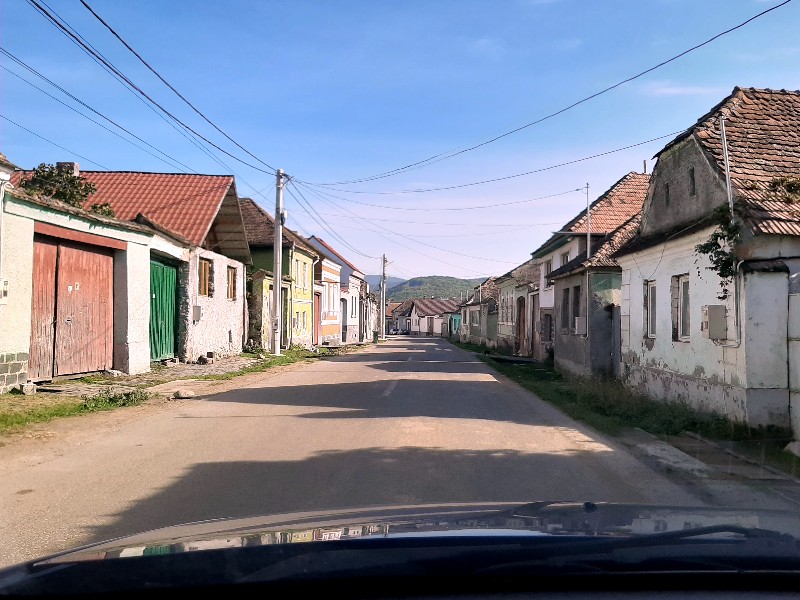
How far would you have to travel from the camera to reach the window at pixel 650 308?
45.1ft

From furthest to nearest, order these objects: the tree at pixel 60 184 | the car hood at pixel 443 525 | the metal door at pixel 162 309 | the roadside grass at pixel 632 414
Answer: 1. the tree at pixel 60 184
2. the metal door at pixel 162 309
3. the roadside grass at pixel 632 414
4. the car hood at pixel 443 525

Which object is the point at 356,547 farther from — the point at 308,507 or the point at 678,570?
the point at 308,507

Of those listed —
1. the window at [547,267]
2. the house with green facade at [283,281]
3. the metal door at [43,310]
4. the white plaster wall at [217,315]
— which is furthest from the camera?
the window at [547,267]

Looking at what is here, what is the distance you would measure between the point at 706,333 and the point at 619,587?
858cm

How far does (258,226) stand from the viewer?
3522 centimetres

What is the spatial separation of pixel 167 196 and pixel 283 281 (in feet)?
34.4

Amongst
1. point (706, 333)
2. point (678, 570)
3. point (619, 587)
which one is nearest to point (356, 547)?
point (619, 587)

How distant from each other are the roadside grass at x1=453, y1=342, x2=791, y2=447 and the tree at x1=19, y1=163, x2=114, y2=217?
48.0ft

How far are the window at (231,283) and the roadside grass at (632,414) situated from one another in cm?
1233

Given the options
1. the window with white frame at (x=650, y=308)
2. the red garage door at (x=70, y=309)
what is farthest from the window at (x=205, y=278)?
the window with white frame at (x=650, y=308)

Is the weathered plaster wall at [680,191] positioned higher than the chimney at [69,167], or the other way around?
the chimney at [69,167]

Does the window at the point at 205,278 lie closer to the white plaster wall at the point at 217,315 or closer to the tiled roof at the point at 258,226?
the white plaster wall at the point at 217,315

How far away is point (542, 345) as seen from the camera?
2902 cm

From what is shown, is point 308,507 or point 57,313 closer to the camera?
point 308,507
